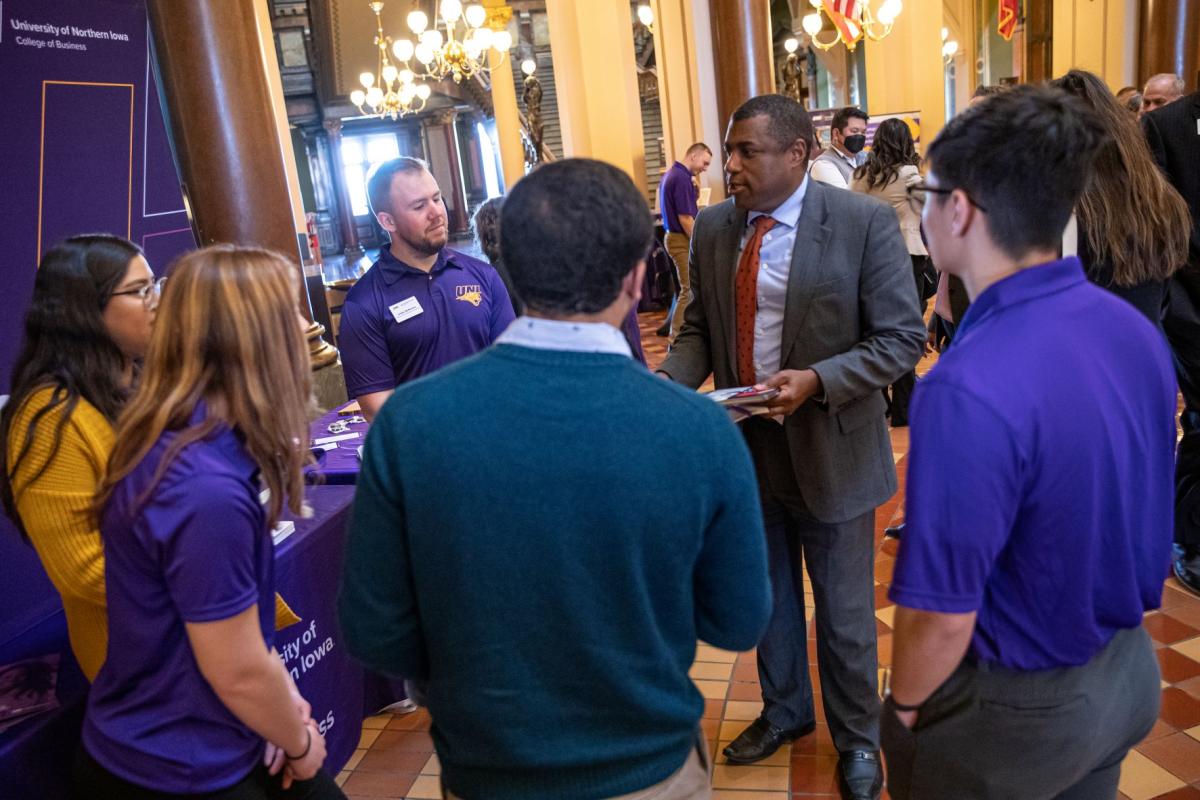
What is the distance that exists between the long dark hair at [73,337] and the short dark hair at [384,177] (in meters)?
1.16

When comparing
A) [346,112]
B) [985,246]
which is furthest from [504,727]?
[346,112]

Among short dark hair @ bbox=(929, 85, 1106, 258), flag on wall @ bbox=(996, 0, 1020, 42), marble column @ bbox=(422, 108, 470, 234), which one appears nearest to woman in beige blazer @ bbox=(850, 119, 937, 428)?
short dark hair @ bbox=(929, 85, 1106, 258)

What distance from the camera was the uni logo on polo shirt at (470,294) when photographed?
2.82 metres

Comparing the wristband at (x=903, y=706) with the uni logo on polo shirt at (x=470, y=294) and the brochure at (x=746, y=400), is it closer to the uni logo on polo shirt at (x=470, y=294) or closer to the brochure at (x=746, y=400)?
the brochure at (x=746, y=400)

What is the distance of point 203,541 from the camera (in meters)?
1.21

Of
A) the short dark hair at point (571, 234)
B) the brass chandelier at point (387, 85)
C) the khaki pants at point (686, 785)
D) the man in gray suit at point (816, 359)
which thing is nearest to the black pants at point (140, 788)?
the khaki pants at point (686, 785)

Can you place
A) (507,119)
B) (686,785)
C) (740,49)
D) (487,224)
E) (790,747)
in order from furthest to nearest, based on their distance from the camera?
(507,119) < (740,49) < (487,224) < (790,747) < (686,785)

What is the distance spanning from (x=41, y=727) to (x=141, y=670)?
702mm

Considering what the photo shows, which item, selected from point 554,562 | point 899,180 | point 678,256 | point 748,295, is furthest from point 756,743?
point 678,256

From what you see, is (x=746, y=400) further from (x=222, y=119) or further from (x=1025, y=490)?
(x=222, y=119)

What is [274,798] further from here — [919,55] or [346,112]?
[346,112]

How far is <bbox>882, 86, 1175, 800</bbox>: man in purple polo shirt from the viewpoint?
3.57ft

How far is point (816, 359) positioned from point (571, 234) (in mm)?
1287

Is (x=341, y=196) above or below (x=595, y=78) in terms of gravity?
below
